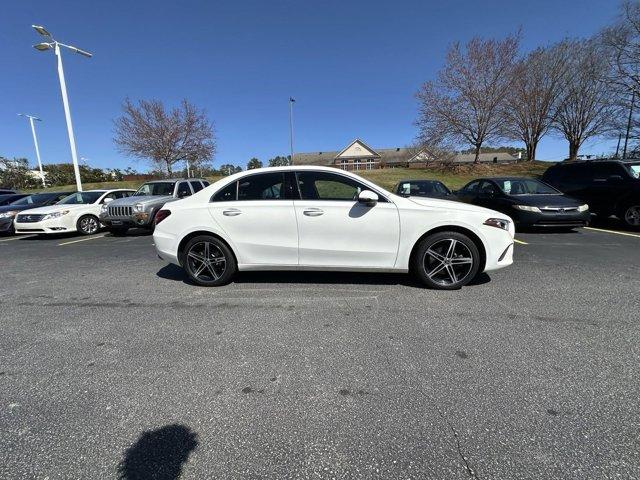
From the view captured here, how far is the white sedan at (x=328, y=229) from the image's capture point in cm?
406

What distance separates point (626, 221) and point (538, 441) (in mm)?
9550

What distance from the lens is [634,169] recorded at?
8.44 metres

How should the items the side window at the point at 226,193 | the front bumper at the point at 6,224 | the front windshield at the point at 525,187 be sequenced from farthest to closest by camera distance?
the front bumper at the point at 6,224, the front windshield at the point at 525,187, the side window at the point at 226,193

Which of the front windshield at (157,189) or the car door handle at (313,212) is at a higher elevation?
the front windshield at (157,189)

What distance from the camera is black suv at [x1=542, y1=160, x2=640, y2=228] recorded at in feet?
26.9

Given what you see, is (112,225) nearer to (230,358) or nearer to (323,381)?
(230,358)

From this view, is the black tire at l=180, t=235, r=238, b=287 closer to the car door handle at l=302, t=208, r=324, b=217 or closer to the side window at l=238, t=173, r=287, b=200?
the side window at l=238, t=173, r=287, b=200

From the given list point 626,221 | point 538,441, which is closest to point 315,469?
point 538,441

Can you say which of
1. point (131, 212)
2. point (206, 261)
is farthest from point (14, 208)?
point (206, 261)

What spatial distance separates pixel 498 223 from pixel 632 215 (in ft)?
23.3

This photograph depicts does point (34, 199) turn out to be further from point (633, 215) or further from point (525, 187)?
point (633, 215)

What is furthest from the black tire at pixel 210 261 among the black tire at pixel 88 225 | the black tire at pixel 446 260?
the black tire at pixel 88 225

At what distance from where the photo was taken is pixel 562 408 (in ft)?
6.70

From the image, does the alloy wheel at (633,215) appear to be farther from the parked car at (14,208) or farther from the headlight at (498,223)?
the parked car at (14,208)
